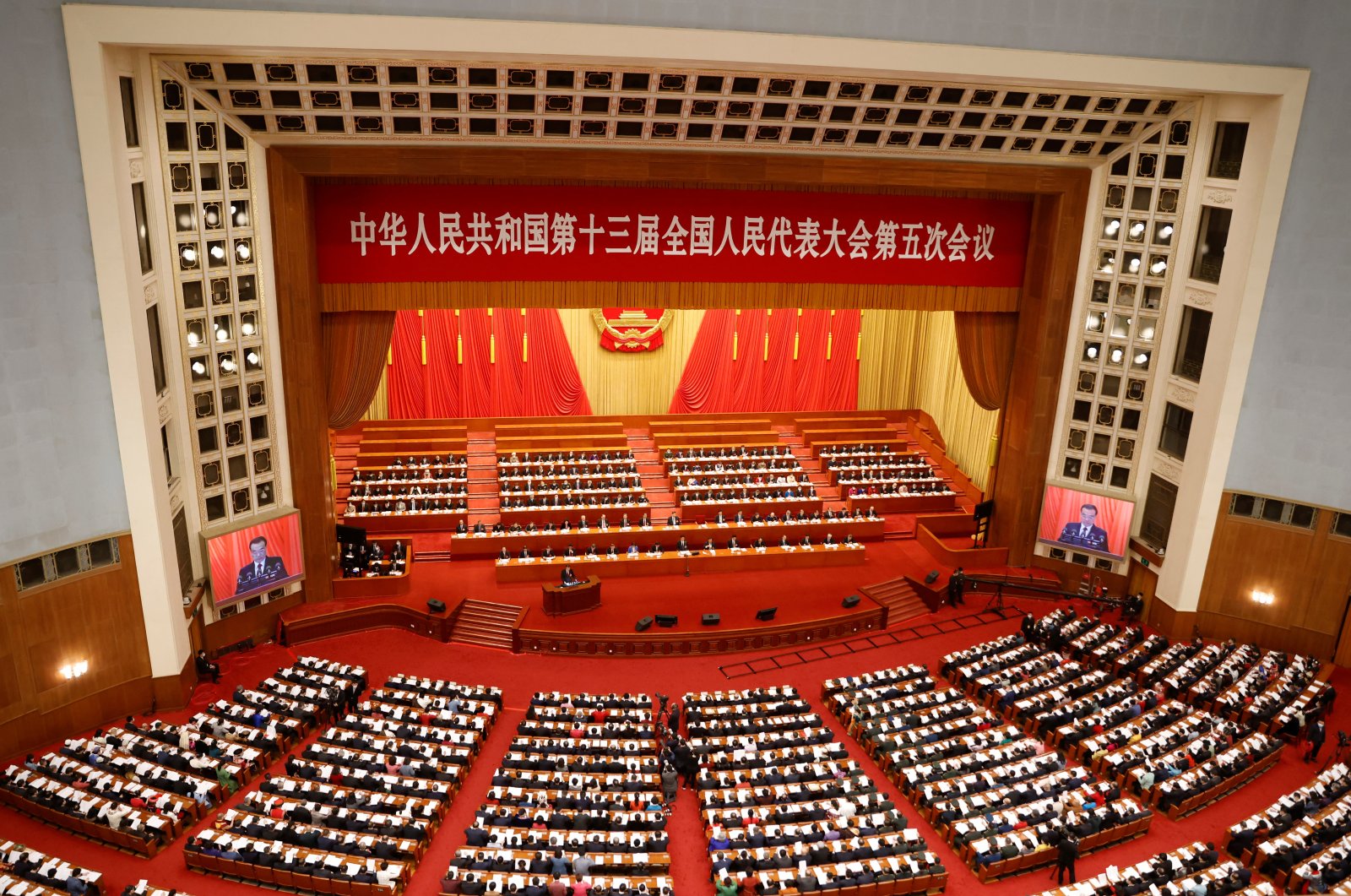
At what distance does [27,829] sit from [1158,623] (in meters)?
18.3

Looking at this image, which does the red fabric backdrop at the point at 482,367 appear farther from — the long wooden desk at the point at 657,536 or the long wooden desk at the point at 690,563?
the long wooden desk at the point at 690,563

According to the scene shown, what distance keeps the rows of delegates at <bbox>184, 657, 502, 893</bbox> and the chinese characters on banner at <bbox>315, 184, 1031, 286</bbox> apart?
23.6ft

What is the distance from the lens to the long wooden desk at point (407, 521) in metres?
21.8

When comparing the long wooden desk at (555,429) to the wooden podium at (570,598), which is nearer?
the wooden podium at (570,598)

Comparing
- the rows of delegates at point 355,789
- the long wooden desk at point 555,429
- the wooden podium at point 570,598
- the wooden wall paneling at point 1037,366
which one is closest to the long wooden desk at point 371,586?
the rows of delegates at point 355,789

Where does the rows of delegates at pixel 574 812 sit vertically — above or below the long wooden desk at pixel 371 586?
below

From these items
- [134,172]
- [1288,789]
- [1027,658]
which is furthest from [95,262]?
[1288,789]

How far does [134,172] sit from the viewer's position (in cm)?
1451

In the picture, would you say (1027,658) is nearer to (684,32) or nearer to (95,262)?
(684,32)

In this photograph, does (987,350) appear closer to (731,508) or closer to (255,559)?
(731,508)

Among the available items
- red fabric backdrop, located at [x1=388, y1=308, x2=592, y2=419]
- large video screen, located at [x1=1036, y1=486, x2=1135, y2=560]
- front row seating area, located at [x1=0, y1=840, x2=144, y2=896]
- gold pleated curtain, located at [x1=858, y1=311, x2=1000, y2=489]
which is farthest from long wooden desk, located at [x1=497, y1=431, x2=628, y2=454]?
front row seating area, located at [x1=0, y1=840, x2=144, y2=896]

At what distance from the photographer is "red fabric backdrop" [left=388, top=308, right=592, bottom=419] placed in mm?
26234

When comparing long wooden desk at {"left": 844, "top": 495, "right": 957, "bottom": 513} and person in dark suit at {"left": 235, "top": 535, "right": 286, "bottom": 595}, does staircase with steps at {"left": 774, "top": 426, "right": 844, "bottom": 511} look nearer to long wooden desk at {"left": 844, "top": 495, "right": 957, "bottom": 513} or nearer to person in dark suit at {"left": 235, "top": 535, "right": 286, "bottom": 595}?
long wooden desk at {"left": 844, "top": 495, "right": 957, "bottom": 513}

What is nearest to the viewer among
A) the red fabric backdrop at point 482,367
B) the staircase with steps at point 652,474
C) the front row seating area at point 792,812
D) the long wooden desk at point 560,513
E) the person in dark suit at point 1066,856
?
the front row seating area at point 792,812
